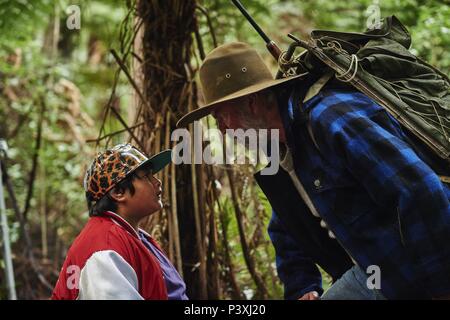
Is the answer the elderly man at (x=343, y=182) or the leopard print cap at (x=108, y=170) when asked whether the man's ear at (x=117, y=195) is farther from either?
the elderly man at (x=343, y=182)

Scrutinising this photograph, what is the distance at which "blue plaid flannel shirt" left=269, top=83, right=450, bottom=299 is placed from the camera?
222cm

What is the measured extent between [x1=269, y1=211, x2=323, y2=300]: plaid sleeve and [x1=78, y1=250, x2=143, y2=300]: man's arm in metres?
0.92

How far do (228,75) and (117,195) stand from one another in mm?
701

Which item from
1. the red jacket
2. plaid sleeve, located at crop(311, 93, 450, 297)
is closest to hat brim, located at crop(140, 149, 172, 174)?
the red jacket

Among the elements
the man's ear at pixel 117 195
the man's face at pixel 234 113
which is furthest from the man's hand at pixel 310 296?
the man's ear at pixel 117 195

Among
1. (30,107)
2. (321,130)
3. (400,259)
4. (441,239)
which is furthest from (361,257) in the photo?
(30,107)

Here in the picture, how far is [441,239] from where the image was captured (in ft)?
7.32

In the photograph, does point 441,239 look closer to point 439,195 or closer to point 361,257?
point 439,195

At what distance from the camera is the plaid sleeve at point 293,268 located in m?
3.02

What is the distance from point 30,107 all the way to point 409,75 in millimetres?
5261

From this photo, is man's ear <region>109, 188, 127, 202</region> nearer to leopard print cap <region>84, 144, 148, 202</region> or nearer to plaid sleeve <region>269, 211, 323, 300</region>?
leopard print cap <region>84, 144, 148, 202</region>

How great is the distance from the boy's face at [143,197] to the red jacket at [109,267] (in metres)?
0.10

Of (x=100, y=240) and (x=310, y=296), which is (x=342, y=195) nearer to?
(x=310, y=296)
